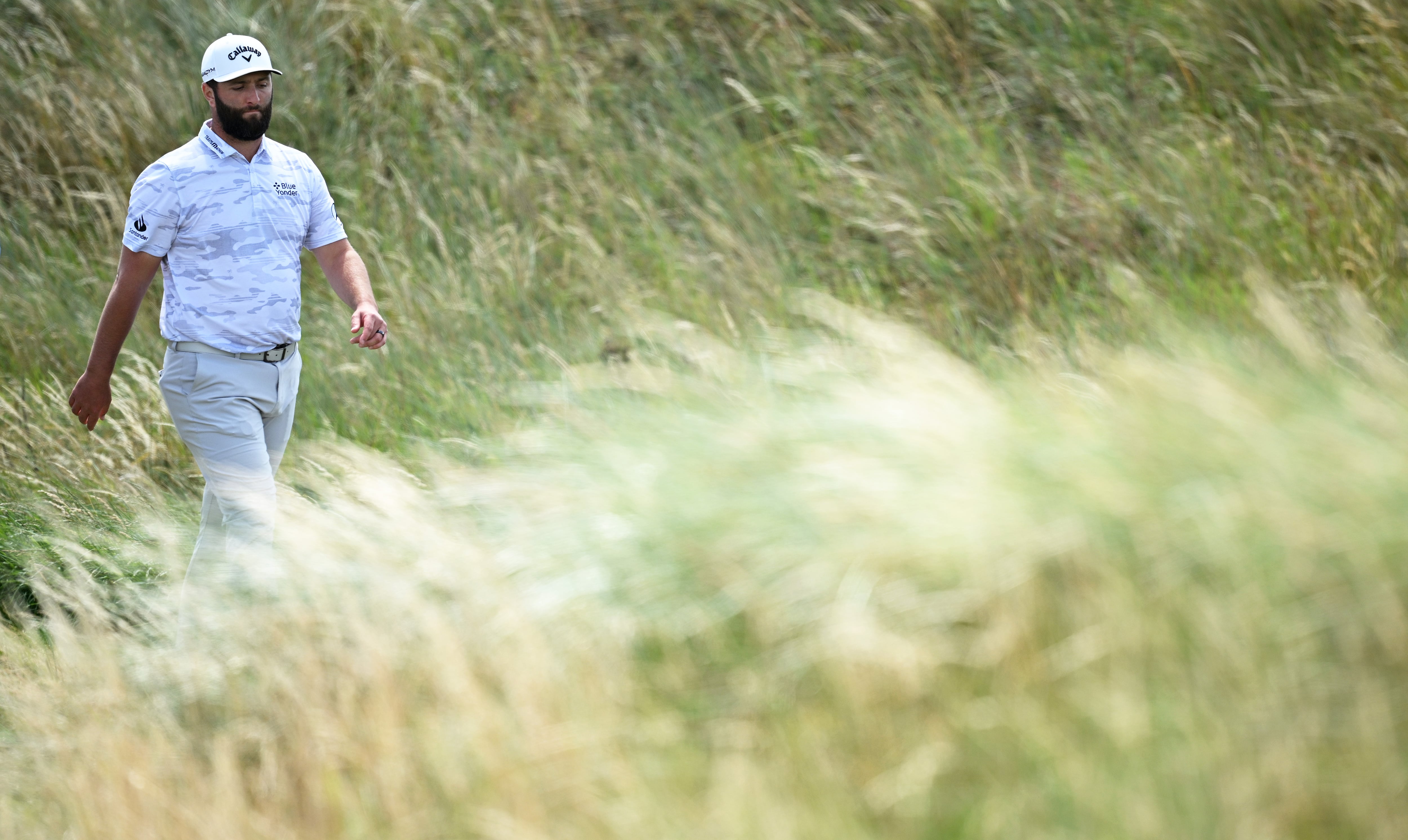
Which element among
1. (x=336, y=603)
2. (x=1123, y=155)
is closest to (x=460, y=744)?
(x=336, y=603)

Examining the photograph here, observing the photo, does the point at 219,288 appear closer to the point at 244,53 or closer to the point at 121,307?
the point at 121,307

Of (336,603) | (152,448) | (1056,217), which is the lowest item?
(1056,217)

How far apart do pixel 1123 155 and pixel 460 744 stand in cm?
546

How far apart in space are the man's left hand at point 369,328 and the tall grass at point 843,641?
37.1 inches

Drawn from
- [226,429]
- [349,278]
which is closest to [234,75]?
[349,278]

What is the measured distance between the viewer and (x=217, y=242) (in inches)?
174

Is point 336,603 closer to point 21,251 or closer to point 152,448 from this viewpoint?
point 152,448

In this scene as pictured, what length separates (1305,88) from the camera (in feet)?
23.0

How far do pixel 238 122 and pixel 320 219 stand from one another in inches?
19.9

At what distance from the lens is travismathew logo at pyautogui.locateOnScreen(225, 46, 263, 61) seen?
14.5ft

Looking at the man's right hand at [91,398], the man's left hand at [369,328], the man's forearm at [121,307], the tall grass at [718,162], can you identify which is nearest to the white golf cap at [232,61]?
the man's forearm at [121,307]

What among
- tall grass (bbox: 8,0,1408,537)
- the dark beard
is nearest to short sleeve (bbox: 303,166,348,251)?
the dark beard

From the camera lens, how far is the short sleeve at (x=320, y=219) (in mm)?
4797

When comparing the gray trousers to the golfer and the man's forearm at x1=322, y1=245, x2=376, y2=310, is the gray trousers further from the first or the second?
the man's forearm at x1=322, y1=245, x2=376, y2=310
